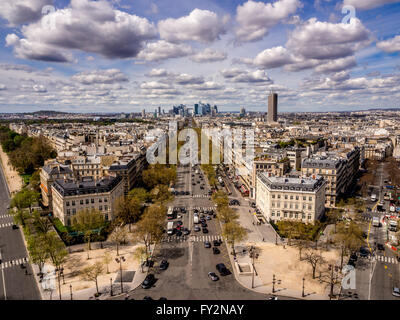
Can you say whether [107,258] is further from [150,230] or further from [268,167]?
[268,167]

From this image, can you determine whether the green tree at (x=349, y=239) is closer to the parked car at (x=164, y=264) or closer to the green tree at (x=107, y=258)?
the parked car at (x=164, y=264)

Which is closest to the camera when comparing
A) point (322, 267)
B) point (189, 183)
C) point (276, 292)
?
point (276, 292)

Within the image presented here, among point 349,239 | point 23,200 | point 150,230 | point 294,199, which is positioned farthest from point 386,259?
point 23,200

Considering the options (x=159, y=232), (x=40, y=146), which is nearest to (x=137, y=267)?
(x=159, y=232)

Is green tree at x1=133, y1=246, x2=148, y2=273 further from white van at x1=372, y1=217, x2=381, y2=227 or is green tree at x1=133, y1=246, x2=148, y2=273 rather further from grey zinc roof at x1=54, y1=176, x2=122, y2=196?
white van at x1=372, y1=217, x2=381, y2=227

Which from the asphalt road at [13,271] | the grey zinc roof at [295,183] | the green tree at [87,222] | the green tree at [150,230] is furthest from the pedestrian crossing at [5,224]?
the grey zinc roof at [295,183]

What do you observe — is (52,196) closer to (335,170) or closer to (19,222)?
(19,222)

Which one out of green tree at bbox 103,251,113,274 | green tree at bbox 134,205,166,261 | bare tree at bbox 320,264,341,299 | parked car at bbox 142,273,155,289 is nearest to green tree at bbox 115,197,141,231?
green tree at bbox 134,205,166,261
